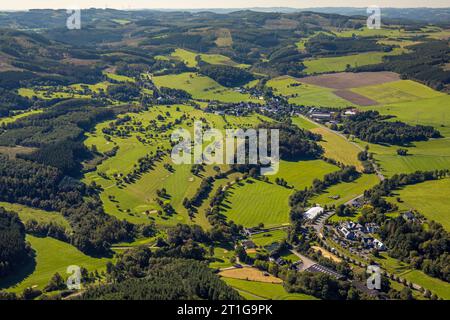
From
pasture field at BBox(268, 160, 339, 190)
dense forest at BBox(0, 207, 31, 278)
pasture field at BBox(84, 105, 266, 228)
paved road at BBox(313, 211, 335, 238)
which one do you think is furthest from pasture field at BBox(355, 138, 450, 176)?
dense forest at BBox(0, 207, 31, 278)

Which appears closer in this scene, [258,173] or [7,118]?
[258,173]

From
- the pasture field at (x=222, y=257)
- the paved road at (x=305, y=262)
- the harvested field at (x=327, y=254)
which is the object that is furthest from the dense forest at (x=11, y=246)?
the harvested field at (x=327, y=254)

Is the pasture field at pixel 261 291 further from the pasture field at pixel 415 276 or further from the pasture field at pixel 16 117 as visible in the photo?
the pasture field at pixel 16 117

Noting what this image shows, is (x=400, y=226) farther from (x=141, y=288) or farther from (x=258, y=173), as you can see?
(x=141, y=288)

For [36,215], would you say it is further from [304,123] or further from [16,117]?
[304,123]
